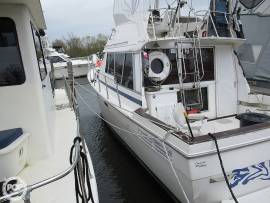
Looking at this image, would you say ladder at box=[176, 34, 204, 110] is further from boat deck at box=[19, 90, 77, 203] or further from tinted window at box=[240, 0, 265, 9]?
tinted window at box=[240, 0, 265, 9]

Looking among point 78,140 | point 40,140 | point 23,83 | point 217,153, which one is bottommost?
point 217,153

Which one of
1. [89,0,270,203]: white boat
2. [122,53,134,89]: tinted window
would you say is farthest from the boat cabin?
[122,53,134,89]: tinted window

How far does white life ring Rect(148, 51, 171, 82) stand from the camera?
210 inches

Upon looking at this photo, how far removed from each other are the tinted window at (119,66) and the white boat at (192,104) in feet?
0.08

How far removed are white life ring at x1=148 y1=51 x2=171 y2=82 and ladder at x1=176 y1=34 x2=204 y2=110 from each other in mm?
232

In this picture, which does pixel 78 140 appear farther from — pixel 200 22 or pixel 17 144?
pixel 200 22

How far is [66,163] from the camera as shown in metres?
3.19

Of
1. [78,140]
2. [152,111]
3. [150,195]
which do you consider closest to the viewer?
[78,140]

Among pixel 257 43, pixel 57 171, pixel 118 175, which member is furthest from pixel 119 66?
pixel 57 171

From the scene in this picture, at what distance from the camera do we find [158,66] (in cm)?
539

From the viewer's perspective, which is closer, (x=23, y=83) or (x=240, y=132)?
(x=23, y=83)

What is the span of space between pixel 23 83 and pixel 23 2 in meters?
0.86

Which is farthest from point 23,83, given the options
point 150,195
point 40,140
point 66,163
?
point 150,195

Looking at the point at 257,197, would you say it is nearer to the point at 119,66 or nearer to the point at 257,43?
the point at 119,66
